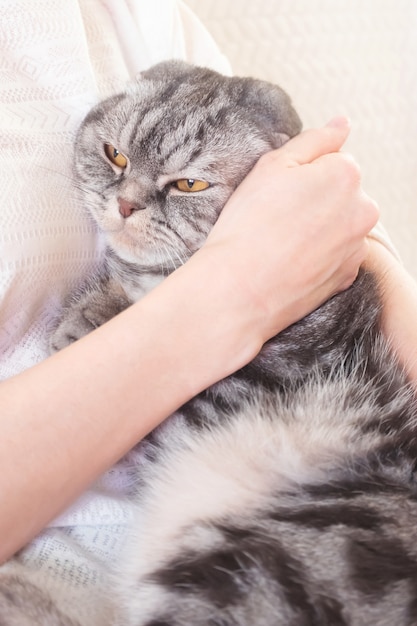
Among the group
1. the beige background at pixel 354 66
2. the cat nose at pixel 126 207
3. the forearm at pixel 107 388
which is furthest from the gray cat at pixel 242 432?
the beige background at pixel 354 66

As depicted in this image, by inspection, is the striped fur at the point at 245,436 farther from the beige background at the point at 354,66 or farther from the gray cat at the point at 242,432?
the beige background at the point at 354,66

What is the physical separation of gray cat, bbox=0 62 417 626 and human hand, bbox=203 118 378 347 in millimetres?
44

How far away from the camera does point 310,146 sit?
959mm

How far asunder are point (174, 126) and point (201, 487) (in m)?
0.50

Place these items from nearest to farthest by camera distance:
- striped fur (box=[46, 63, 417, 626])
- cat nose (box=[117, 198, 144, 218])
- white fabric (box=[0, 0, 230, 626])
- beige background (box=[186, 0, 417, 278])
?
striped fur (box=[46, 63, 417, 626])
white fabric (box=[0, 0, 230, 626])
cat nose (box=[117, 198, 144, 218])
beige background (box=[186, 0, 417, 278])

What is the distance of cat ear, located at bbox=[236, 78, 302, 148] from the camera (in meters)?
0.98

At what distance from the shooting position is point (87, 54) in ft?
3.25

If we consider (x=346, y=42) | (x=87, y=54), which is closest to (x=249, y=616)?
(x=87, y=54)

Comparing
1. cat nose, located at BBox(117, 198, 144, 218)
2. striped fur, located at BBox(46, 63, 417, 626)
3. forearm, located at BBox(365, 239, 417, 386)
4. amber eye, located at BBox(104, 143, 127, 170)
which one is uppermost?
amber eye, located at BBox(104, 143, 127, 170)

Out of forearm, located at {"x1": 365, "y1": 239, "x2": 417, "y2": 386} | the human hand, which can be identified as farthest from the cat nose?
forearm, located at {"x1": 365, "y1": 239, "x2": 417, "y2": 386}

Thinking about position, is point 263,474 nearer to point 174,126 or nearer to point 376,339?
point 376,339

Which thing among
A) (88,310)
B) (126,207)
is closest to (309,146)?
(126,207)

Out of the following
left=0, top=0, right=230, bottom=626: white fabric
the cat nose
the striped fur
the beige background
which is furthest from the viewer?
the beige background

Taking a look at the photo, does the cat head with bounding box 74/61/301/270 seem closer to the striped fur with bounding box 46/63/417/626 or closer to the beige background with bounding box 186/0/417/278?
the striped fur with bounding box 46/63/417/626
